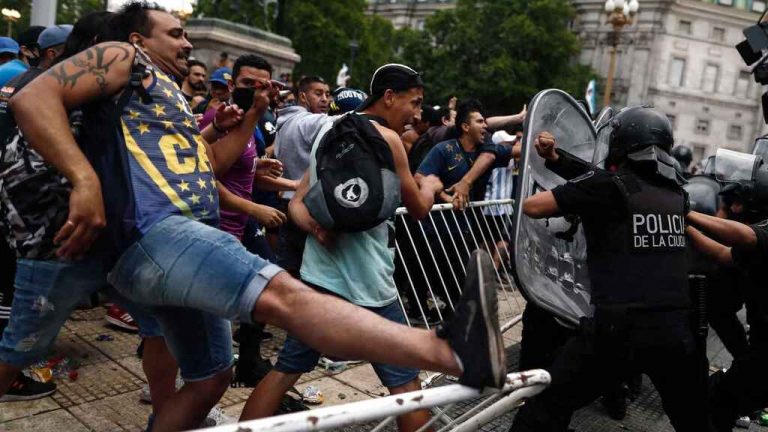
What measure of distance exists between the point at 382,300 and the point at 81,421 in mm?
1797

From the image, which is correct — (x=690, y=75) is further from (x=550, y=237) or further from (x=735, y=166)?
(x=550, y=237)

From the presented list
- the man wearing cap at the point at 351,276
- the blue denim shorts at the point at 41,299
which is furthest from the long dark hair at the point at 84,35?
the man wearing cap at the point at 351,276

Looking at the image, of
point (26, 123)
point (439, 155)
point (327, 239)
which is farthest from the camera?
point (439, 155)

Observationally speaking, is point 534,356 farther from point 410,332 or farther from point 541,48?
point 541,48

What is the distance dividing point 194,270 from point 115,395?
2.10 metres

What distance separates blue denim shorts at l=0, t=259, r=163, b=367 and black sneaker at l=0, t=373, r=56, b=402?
134cm

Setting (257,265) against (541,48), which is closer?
(257,265)

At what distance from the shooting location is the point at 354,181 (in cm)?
250

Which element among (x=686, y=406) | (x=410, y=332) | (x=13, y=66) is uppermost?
(x=13, y=66)

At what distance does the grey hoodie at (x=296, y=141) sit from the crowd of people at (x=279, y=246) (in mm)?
629

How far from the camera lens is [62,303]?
213 centimetres

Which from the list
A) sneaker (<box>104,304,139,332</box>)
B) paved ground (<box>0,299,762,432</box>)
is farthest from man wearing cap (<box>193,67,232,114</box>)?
paved ground (<box>0,299,762,432</box>)

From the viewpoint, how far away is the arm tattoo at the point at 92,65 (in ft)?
6.23

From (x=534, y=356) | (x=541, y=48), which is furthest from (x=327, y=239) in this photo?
(x=541, y=48)
